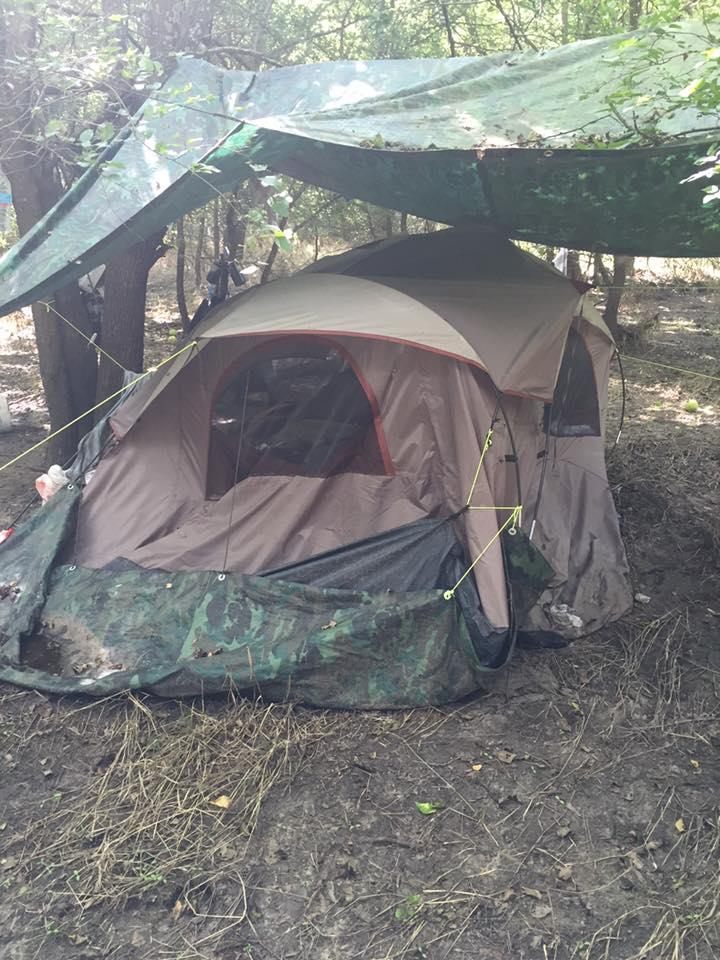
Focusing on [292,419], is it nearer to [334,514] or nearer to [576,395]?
[334,514]

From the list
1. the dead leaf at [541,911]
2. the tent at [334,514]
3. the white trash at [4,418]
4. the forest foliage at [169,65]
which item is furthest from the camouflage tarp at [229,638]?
the white trash at [4,418]

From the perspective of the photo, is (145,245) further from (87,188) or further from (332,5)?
→ (332,5)

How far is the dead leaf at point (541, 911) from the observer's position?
2676 mm

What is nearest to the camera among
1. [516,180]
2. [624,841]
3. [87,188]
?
[624,841]

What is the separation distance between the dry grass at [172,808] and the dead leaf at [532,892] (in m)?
0.99

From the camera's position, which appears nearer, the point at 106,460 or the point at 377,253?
the point at 106,460

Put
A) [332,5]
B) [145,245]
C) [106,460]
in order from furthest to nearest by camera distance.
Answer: [332,5] → [145,245] → [106,460]

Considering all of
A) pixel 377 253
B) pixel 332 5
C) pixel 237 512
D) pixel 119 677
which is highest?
pixel 332 5

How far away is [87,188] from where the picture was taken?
4.25 meters

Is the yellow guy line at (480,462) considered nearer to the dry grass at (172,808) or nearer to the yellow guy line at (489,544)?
the yellow guy line at (489,544)

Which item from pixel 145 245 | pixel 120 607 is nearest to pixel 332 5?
pixel 145 245

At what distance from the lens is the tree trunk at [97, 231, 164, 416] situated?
228 inches

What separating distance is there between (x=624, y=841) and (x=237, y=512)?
8.29 ft

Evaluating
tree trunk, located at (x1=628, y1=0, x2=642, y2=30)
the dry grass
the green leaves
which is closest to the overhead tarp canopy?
the dry grass
